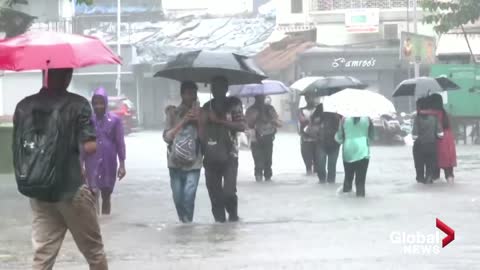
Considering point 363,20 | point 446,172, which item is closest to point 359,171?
point 446,172

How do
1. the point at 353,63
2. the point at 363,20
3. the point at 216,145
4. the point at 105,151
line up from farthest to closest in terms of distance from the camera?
the point at 363,20, the point at 353,63, the point at 105,151, the point at 216,145

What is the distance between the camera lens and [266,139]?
19109 millimetres

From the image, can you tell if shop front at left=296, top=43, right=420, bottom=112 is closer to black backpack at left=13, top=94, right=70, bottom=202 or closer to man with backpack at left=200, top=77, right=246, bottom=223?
man with backpack at left=200, top=77, right=246, bottom=223

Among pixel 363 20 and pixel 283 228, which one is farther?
pixel 363 20

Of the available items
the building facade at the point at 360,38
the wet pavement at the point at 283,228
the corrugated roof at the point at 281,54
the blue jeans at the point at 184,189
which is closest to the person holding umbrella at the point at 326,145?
the wet pavement at the point at 283,228

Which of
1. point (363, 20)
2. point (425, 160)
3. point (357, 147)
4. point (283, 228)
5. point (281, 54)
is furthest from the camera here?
point (281, 54)

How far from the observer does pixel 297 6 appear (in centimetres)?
4875

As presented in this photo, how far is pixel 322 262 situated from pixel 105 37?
46.9 meters

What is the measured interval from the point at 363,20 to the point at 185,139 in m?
35.8

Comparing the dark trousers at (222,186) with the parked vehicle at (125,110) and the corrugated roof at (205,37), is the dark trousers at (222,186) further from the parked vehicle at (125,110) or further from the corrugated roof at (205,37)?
the corrugated roof at (205,37)

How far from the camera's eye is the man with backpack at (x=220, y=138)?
38.5 ft

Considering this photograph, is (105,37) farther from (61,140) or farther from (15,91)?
(61,140)

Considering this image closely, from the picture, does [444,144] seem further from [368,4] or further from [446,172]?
[368,4]

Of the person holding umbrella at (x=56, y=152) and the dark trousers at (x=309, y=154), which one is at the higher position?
the person holding umbrella at (x=56, y=152)
